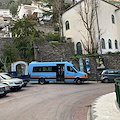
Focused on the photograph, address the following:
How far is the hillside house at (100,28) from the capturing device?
88.7 ft

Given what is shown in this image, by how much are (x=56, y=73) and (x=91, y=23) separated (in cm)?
1267

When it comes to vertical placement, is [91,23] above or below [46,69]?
above

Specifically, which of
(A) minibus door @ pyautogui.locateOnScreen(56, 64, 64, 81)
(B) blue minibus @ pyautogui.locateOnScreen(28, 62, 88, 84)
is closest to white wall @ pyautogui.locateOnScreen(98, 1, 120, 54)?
(B) blue minibus @ pyautogui.locateOnScreen(28, 62, 88, 84)

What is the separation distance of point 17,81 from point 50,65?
19.6 feet

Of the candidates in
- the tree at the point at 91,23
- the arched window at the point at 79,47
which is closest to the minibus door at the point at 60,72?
the tree at the point at 91,23

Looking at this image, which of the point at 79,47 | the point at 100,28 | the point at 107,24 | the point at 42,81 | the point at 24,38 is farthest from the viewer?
the point at 79,47

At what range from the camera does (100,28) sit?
26844 millimetres

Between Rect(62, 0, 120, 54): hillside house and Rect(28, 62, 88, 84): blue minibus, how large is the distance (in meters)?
9.81

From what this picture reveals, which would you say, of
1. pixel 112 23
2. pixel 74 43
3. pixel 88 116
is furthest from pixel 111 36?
pixel 88 116

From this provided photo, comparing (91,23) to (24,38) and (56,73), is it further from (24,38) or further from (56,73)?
(24,38)

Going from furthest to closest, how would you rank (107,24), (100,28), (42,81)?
(107,24) → (100,28) → (42,81)

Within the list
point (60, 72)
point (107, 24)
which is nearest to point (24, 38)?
point (60, 72)

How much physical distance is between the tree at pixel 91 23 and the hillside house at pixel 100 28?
189 millimetres

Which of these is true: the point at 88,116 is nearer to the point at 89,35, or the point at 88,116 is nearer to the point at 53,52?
the point at 53,52
